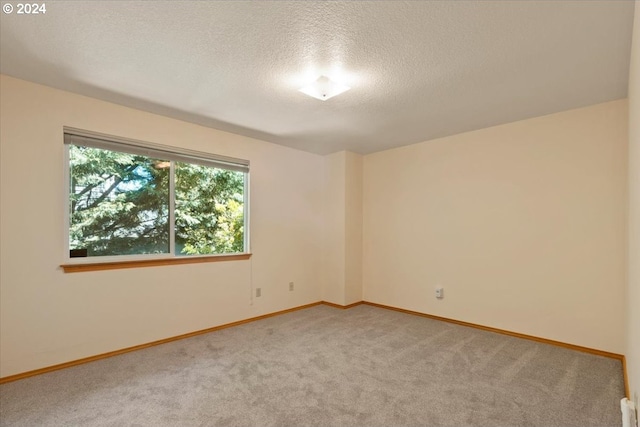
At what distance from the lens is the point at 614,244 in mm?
2764

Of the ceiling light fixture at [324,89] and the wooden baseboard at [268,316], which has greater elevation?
the ceiling light fixture at [324,89]

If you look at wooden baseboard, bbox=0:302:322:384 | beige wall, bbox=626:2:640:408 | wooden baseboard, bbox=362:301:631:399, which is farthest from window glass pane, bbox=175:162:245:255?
beige wall, bbox=626:2:640:408

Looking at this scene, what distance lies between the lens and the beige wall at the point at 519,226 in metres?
2.80

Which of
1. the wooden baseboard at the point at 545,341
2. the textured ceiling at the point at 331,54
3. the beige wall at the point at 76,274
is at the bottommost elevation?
the wooden baseboard at the point at 545,341

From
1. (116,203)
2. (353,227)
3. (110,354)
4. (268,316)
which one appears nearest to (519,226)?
(353,227)

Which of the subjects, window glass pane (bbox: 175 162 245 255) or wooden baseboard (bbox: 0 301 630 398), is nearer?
wooden baseboard (bbox: 0 301 630 398)

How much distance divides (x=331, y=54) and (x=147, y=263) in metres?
2.58

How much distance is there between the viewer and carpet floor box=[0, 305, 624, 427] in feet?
6.21

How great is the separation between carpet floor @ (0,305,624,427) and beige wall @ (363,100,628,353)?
44 centimetres

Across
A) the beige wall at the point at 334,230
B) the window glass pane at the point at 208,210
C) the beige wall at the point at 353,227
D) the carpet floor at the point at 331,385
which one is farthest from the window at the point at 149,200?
the beige wall at the point at 353,227

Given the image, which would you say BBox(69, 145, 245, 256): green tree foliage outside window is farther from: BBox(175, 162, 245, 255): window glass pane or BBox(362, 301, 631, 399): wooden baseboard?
BBox(362, 301, 631, 399): wooden baseboard

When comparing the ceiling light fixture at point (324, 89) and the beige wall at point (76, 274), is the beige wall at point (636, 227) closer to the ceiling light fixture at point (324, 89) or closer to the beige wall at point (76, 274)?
the ceiling light fixture at point (324, 89)

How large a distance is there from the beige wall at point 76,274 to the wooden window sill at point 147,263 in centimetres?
5

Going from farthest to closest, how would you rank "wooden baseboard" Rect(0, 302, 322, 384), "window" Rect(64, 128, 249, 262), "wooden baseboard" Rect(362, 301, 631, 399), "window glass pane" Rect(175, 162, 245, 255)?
"window glass pane" Rect(175, 162, 245, 255)
"window" Rect(64, 128, 249, 262)
"wooden baseboard" Rect(362, 301, 631, 399)
"wooden baseboard" Rect(0, 302, 322, 384)
